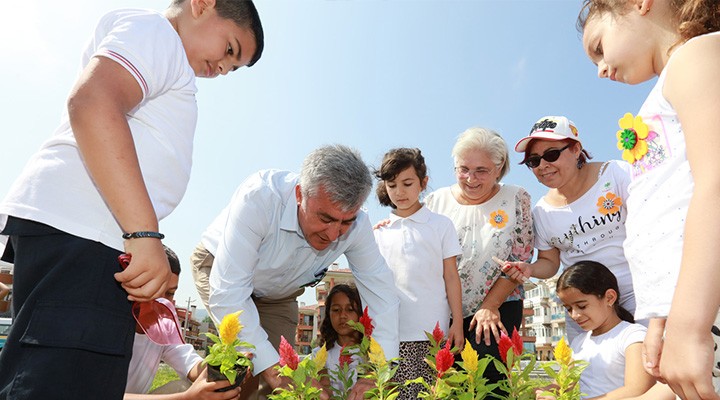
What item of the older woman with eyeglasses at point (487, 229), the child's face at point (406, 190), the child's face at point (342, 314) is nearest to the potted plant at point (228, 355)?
the older woman with eyeglasses at point (487, 229)

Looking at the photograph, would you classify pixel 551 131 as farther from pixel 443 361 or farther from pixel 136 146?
pixel 136 146

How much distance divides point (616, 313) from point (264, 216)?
2.21m

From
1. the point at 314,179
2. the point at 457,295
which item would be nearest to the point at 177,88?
the point at 314,179

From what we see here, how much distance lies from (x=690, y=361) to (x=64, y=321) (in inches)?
56.1

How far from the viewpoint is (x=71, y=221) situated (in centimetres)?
131

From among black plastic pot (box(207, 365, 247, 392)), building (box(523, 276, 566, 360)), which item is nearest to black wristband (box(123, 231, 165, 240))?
black plastic pot (box(207, 365, 247, 392))

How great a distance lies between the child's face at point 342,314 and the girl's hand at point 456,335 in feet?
3.36

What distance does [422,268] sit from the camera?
3.54 meters

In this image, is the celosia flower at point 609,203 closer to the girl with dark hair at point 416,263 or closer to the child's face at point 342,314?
the girl with dark hair at point 416,263

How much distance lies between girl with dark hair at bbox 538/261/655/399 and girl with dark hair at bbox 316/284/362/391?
1.69m

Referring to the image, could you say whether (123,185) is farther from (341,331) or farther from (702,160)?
(341,331)

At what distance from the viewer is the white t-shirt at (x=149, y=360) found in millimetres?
2920

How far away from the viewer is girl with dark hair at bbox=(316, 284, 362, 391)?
4133 mm

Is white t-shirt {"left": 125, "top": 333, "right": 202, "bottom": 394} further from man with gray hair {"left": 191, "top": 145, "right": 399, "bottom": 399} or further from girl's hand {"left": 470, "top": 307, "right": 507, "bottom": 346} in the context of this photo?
girl's hand {"left": 470, "top": 307, "right": 507, "bottom": 346}
